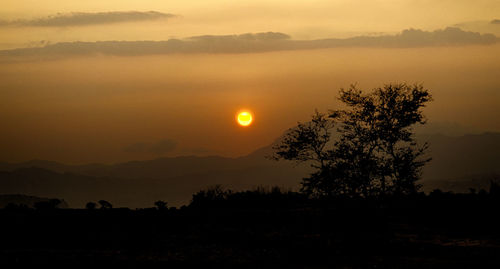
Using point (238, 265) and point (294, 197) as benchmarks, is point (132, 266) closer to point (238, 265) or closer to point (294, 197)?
point (238, 265)

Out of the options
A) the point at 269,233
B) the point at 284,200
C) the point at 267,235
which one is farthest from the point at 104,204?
the point at 267,235

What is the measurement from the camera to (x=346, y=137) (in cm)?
5094

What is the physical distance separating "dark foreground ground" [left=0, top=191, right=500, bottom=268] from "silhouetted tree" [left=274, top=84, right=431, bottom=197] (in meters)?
2.26

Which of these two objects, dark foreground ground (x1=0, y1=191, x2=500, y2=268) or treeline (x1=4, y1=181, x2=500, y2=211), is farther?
treeline (x1=4, y1=181, x2=500, y2=211)

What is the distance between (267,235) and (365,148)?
60.2 ft

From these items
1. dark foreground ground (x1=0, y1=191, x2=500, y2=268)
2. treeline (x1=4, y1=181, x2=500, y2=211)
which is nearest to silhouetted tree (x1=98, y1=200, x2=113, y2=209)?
treeline (x1=4, y1=181, x2=500, y2=211)

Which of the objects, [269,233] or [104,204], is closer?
[269,233]

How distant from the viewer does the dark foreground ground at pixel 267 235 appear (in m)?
27.6

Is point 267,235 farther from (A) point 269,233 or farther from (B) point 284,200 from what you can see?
(B) point 284,200

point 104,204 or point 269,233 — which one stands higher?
point 104,204

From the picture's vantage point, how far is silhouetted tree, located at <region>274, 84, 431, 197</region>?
1956 inches

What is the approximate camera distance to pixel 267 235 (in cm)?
3406

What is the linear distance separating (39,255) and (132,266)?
453cm

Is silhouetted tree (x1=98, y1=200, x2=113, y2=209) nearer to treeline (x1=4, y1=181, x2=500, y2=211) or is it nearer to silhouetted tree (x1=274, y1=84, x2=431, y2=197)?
treeline (x1=4, y1=181, x2=500, y2=211)
